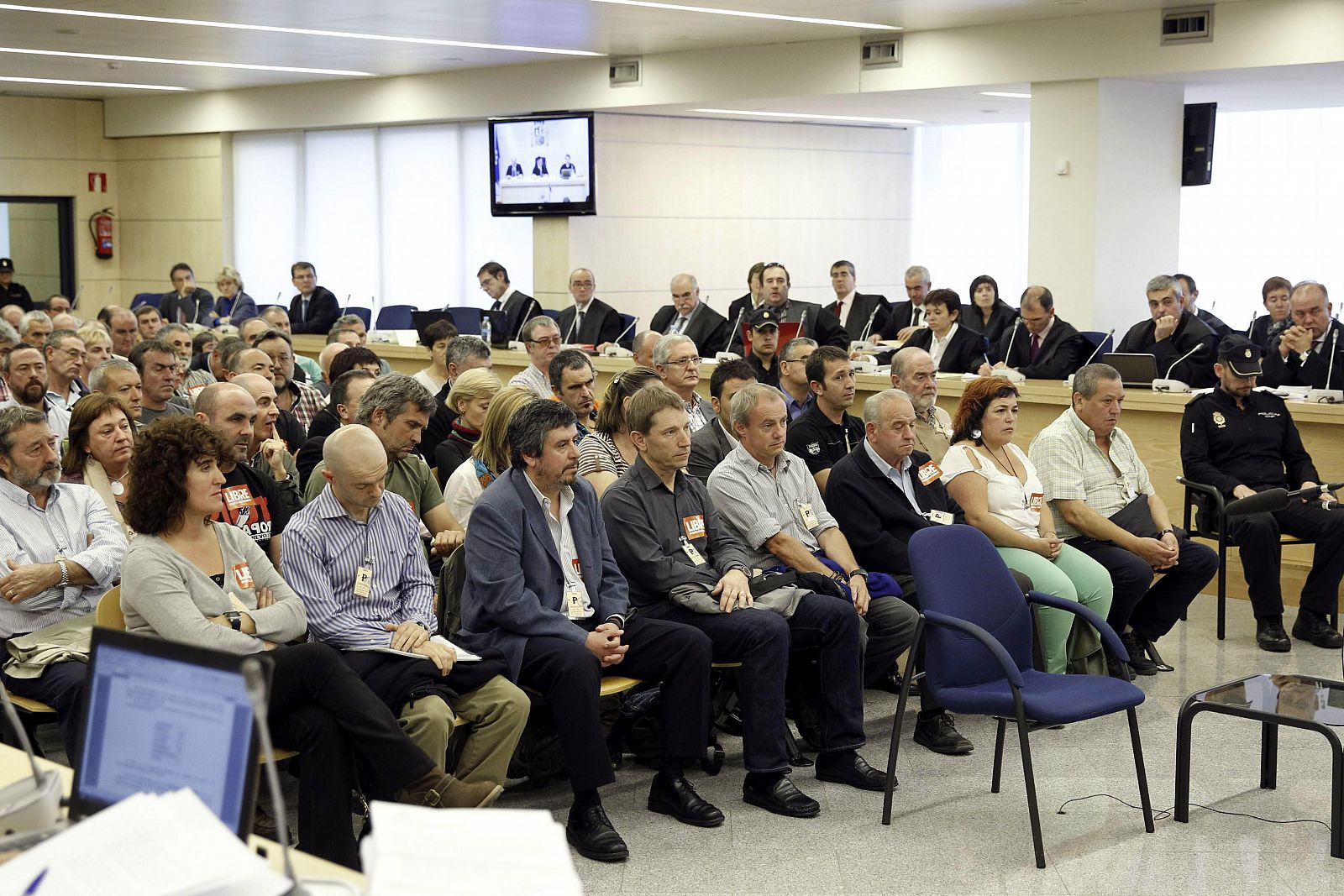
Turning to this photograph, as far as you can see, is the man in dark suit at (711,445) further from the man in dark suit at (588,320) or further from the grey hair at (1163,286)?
the man in dark suit at (588,320)

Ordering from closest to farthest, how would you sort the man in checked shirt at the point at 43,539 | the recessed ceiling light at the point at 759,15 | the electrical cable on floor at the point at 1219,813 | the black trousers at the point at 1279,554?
the man in checked shirt at the point at 43,539 → the electrical cable on floor at the point at 1219,813 → the black trousers at the point at 1279,554 → the recessed ceiling light at the point at 759,15

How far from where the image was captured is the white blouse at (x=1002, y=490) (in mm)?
4984

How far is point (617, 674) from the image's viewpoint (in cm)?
389

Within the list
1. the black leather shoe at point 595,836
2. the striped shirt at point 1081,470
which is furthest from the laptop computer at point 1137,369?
the black leather shoe at point 595,836

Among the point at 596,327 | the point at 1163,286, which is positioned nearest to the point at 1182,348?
the point at 1163,286

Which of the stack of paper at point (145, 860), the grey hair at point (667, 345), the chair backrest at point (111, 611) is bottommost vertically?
the chair backrest at point (111, 611)

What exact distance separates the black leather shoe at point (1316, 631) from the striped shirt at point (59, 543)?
4.66 m

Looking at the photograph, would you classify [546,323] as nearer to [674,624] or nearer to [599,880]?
[674,624]

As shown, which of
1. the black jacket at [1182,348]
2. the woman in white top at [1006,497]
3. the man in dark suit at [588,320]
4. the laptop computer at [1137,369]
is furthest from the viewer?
the man in dark suit at [588,320]

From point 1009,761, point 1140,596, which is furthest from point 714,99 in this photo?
point 1009,761

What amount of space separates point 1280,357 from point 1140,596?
8.99 ft

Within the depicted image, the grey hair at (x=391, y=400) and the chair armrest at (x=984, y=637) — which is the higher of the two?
the grey hair at (x=391, y=400)

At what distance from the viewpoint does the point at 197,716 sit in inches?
73.7

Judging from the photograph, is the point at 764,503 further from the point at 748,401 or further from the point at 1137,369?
the point at 1137,369
